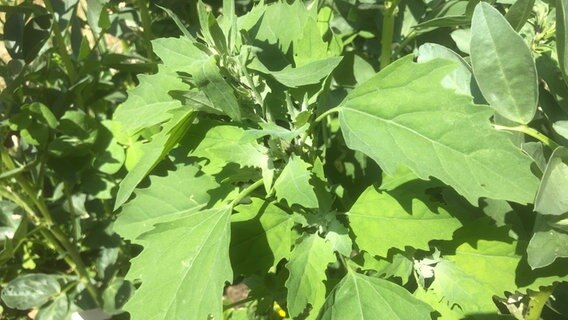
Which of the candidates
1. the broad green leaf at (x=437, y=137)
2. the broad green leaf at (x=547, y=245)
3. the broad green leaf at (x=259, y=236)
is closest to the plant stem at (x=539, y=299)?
the broad green leaf at (x=547, y=245)

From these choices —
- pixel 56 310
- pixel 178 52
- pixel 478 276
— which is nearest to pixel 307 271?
pixel 478 276

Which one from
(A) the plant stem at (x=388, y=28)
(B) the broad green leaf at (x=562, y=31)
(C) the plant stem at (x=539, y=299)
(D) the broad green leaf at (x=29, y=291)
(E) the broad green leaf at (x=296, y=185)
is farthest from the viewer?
(D) the broad green leaf at (x=29, y=291)

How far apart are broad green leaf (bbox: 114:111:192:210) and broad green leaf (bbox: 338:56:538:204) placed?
0.24 metres

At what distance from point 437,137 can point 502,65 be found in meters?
0.13

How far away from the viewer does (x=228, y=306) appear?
1189 mm

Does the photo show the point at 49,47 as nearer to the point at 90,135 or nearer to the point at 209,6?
the point at 90,135

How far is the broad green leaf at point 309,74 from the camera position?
0.84 meters

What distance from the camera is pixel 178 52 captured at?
2.88 ft

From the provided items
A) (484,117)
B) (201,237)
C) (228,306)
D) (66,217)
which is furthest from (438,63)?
(66,217)

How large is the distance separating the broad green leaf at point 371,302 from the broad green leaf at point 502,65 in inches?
11.5

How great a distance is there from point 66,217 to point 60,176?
19 centimetres

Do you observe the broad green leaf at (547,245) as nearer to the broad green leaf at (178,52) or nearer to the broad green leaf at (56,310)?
the broad green leaf at (178,52)

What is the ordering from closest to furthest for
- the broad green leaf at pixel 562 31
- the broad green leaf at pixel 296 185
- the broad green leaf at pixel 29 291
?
the broad green leaf at pixel 562 31 < the broad green leaf at pixel 296 185 < the broad green leaf at pixel 29 291

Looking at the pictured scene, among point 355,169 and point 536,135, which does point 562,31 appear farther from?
point 355,169
